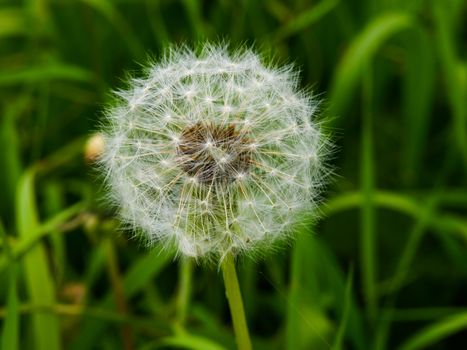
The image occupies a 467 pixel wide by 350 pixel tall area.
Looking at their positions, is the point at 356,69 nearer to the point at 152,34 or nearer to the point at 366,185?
the point at 366,185

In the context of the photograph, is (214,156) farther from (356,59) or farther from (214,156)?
(356,59)

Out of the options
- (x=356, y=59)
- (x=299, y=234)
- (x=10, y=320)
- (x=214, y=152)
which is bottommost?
(x=10, y=320)

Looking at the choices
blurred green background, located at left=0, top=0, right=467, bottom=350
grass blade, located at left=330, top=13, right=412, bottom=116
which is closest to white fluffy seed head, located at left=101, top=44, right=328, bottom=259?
blurred green background, located at left=0, top=0, right=467, bottom=350

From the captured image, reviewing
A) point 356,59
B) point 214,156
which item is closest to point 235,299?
point 214,156

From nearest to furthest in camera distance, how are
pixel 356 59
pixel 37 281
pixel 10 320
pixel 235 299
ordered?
pixel 235 299 < pixel 10 320 < pixel 37 281 < pixel 356 59

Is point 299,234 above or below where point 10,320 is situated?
above

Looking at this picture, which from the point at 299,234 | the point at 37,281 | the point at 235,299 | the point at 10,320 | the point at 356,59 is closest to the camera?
the point at 235,299

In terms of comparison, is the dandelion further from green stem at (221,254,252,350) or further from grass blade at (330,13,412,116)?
grass blade at (330,13,412,116)
